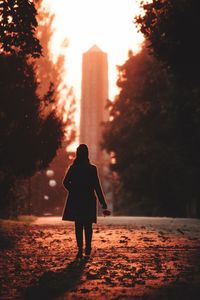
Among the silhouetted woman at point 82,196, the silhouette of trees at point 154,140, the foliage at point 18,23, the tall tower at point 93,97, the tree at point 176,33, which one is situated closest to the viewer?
the silhouetted woman at point 82,196

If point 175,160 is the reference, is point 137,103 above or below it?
above

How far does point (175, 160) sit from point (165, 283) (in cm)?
2934

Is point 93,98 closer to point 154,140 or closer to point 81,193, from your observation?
point 154,140

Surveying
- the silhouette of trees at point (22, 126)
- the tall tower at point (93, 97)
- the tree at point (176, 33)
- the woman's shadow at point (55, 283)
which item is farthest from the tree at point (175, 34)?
the tall tower at point (93, 97)

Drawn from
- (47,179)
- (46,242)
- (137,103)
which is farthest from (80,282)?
(47,179)

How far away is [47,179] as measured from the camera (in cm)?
5597

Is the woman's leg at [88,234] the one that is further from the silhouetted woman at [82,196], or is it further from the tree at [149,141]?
the tree at [149,141]

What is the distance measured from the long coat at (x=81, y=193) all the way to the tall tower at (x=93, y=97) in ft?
413

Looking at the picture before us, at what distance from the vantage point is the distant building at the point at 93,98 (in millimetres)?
145500

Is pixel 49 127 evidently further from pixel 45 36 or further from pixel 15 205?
pixel 45 36

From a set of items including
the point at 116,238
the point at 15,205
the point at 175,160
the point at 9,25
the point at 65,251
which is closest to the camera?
the point at 65,251

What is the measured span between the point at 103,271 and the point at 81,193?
2.29m

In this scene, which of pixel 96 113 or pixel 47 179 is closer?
pixel 47 179

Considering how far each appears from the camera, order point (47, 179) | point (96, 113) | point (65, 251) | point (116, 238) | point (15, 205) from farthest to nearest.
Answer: point (96, 113) < point (47, 179) < point (15, 205) < point (116, 238) < point (65, 251)
